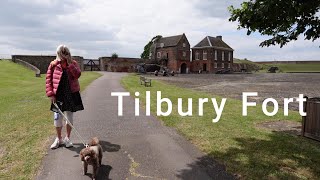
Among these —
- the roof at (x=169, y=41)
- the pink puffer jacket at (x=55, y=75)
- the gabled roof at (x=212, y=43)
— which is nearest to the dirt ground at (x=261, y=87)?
the pink puffer jacket at (x=55, y=75)

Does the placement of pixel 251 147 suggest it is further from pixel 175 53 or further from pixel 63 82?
pixel 175 53

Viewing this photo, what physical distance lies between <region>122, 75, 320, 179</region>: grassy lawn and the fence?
272 millimetres

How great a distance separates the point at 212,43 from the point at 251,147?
3219 inches

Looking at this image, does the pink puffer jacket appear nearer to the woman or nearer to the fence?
the woman

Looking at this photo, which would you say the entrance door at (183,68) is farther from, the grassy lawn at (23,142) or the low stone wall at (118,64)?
the grassy lawn at (23,142)

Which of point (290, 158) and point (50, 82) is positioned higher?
point (50, 82)

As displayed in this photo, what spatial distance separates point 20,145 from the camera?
7750 millimetres

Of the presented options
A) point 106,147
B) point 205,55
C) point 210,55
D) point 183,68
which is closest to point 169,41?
point 183,68

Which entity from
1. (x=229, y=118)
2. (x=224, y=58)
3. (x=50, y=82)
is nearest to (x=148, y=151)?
(x=50, y=82)

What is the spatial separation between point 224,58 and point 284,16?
278ft

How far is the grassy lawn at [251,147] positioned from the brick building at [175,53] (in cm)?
7410

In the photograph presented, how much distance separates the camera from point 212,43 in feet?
287

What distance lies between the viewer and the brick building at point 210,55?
8688 cm

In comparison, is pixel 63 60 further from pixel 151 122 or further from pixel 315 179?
pixel 315 179
